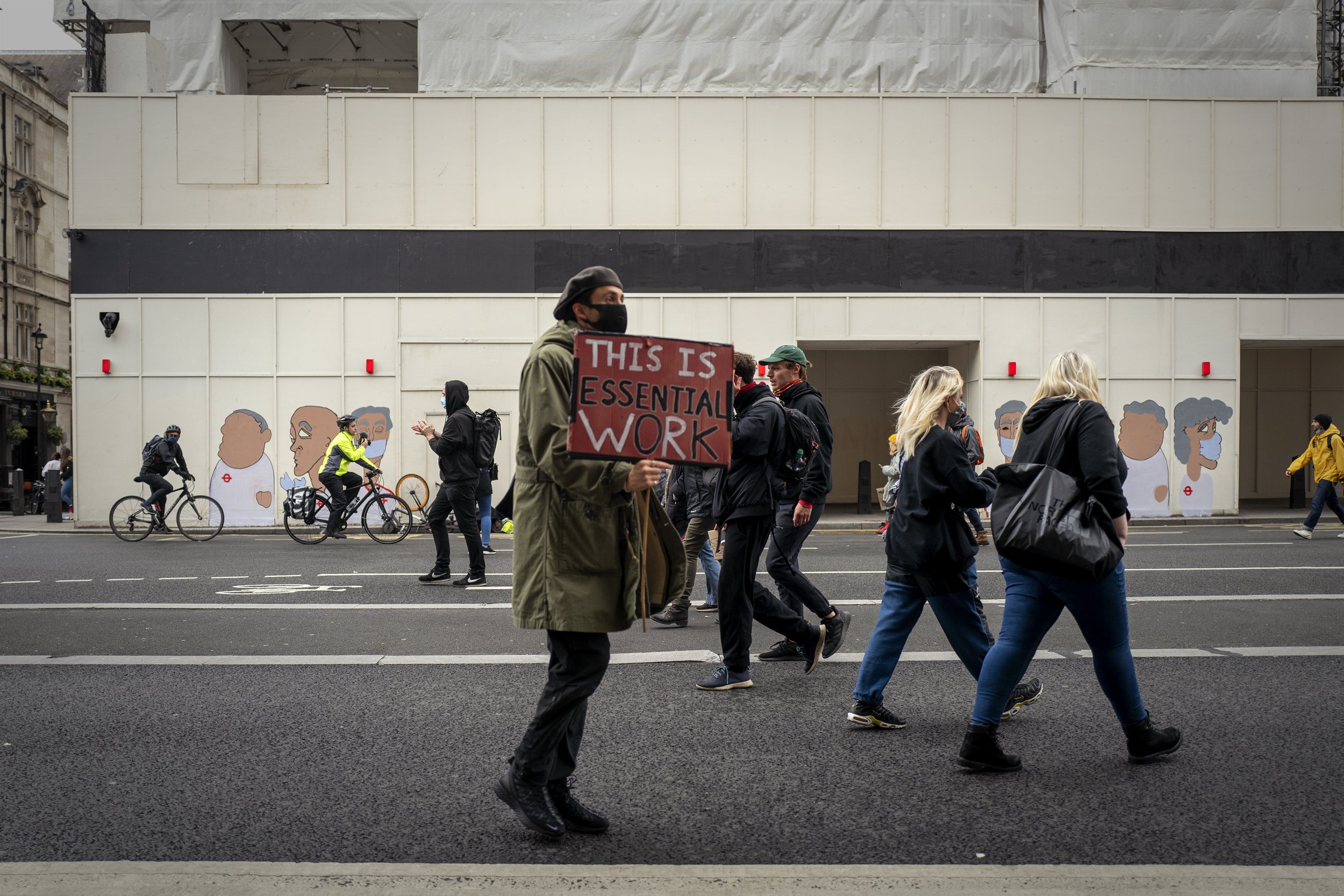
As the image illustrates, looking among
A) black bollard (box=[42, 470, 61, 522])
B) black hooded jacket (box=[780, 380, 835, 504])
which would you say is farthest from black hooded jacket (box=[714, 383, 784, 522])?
black bollard (box=[42, 470, 61, 522])

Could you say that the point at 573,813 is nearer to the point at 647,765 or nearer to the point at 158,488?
the point at 647,765

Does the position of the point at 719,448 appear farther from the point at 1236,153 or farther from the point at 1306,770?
the point at 1236,153

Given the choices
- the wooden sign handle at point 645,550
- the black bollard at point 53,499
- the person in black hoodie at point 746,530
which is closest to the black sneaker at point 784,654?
the person in black hoodie at point 746,530

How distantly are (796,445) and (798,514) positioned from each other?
52 cm

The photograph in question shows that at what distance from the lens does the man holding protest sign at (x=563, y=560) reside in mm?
3484

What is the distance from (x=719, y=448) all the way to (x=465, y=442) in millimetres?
7078

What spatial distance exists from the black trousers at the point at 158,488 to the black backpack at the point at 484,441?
7.64 metres

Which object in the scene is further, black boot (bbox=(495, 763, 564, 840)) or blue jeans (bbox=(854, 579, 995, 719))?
blue jeans (bbox=(854, 579, 995, 719))

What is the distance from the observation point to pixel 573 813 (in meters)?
3.66

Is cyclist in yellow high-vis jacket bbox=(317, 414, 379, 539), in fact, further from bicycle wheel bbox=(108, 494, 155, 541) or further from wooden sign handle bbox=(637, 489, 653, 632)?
wooden sign handle bbox=(637, 489, 653, 632)

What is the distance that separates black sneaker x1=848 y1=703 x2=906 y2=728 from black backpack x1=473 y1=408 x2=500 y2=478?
6226 millimetres

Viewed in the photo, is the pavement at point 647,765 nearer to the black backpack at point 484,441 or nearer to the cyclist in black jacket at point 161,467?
the black backpack at point 484,441

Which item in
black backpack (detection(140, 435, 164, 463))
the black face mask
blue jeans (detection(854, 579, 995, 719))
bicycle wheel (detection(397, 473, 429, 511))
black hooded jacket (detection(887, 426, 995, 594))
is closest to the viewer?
the black face mask

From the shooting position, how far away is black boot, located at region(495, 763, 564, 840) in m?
3.55
